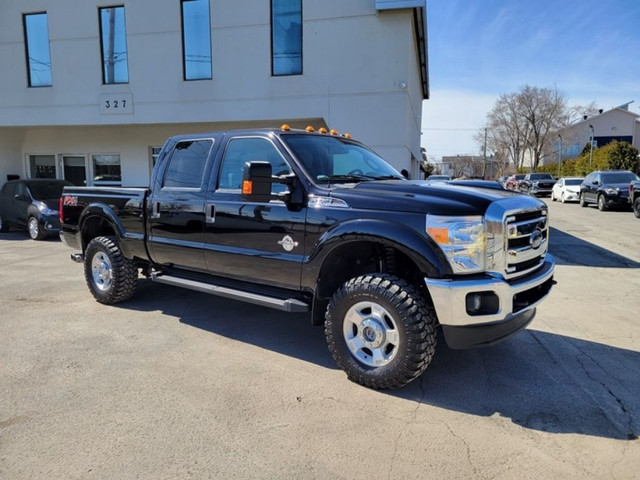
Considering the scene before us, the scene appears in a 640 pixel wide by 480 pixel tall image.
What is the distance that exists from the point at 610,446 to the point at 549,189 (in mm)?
35116

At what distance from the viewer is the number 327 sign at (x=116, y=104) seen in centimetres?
1345

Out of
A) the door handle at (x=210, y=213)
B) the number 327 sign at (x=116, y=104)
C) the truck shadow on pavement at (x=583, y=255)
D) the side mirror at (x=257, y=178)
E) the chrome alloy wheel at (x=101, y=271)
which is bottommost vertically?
the truck shadow on pavement at (x=583, y=255)

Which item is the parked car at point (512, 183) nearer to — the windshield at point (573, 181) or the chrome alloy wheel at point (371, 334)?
the chrome alloy wheel at point (371, 334)

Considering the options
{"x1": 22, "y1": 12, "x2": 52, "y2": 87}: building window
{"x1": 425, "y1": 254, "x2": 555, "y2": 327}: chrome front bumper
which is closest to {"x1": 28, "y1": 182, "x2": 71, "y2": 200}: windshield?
{"x1": 22, "y1": 12, "x2": 52, "y2": 87}: building window

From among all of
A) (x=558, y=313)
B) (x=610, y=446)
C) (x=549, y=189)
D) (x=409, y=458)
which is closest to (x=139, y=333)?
(x=409, y=458)

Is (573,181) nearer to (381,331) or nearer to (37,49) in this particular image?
(37,49)

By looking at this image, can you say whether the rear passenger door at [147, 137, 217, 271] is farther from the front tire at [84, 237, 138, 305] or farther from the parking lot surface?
the parking lot surface

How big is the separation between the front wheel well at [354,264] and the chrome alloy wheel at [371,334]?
0.38 m

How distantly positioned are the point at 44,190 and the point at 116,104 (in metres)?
3.27

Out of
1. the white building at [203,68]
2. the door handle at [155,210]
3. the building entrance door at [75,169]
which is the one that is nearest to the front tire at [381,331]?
the door handle at [155,210]

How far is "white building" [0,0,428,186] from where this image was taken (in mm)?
11484

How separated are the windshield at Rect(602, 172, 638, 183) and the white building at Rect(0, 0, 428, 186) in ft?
37.3

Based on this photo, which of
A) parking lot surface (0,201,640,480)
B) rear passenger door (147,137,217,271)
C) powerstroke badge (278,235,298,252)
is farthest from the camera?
rear passenger door (147,137,217,271)

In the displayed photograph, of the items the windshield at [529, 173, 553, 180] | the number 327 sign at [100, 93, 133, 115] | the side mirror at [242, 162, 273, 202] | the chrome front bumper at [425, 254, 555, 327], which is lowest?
the chrome front bumper at [425, 254, 555, 327]
